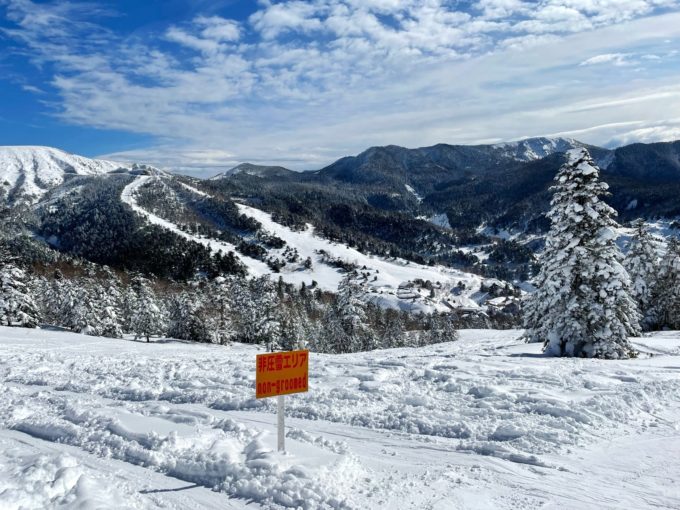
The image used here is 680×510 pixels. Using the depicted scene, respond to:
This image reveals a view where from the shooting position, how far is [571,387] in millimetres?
12445

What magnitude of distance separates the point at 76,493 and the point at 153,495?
1.05m

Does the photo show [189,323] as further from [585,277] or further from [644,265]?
[585,277]

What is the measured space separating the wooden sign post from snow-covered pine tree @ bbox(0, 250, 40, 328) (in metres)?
53.6

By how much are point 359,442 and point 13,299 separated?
54.3 metres

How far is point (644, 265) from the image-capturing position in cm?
4094

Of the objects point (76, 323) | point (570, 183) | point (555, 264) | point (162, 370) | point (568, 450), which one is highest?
point (570, 183)

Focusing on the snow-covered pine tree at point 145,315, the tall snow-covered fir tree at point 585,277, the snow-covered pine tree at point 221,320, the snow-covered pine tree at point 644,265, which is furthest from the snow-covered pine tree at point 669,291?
the snow-covered pine tree at point 145,315

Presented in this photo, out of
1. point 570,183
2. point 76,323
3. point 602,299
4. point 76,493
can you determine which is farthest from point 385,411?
point 76,323

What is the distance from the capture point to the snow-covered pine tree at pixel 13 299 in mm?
49656

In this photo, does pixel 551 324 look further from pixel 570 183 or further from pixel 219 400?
pixel 219 400

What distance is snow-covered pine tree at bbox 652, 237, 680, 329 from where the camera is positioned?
40.0m

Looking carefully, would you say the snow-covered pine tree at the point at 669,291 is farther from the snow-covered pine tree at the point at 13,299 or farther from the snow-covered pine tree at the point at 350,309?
the snow-covered pine tree at the point at 13,299

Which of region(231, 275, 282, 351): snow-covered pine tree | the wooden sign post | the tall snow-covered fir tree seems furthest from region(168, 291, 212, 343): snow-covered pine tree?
the wooden sign post

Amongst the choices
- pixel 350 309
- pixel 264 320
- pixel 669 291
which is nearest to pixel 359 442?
pixel 669 291
